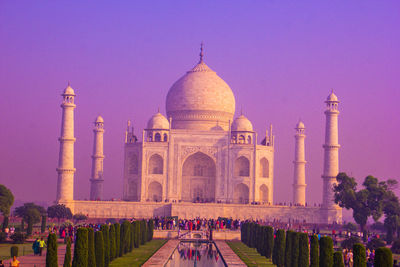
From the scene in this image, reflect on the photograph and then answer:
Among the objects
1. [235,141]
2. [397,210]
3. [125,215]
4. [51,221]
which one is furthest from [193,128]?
[397,210]

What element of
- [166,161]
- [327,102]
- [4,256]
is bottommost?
[4,256]

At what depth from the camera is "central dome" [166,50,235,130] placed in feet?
154

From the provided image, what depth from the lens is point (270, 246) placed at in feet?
78.2

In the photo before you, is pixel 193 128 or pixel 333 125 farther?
pixel 193 128

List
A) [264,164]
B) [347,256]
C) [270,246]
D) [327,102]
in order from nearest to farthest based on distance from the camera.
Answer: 1. [347,256]
2. [270,246]
3. [327,102]
4. [264,164]

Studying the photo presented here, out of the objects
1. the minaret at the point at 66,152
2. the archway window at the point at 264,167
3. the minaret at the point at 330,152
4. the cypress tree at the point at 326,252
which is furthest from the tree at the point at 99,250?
the archway window at the point at 264,167

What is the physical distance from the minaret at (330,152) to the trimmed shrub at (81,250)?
2624cm

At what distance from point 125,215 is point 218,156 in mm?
7049

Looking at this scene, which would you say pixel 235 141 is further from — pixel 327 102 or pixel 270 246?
pixel 270 246

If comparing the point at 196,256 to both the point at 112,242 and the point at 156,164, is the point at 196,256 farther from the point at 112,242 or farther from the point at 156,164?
the point at 156,164

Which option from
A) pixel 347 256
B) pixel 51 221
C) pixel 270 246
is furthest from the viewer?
pixel 51 221

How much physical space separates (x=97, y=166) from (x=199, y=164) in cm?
676

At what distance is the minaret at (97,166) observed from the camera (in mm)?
46250

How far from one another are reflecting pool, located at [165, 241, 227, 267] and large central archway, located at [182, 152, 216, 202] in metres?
15.1
